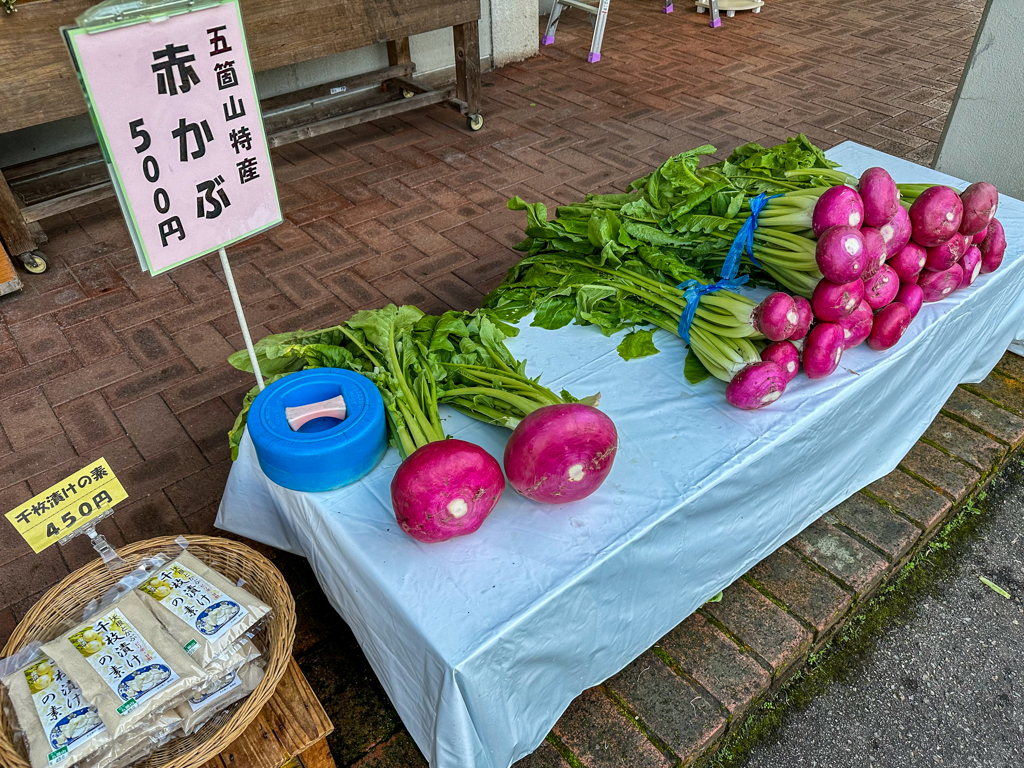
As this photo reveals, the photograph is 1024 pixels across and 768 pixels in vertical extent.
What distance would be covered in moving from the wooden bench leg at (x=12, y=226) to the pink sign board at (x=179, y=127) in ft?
8.32

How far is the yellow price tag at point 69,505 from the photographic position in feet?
5.07

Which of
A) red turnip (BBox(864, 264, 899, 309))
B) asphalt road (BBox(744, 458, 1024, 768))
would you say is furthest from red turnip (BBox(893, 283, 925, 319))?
asphalt road (BBox(744, 458, 1024, 768))

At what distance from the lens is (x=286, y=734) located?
1573 millimetres

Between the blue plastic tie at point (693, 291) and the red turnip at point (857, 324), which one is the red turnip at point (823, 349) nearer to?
the red turnip at point (857, 324)

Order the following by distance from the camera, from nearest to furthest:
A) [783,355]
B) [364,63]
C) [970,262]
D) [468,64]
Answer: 1. [783,355]
2. [970,262]
3. [468,64]
4. [364,63]

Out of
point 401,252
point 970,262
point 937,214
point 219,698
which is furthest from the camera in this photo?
point 401,252

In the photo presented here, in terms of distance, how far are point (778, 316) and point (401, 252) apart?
245 cm

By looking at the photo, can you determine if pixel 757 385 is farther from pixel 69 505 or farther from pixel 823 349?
pixel 69 505

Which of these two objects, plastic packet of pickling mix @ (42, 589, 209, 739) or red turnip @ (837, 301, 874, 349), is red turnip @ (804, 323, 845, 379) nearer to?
red turnip @ (837, 301, 874, 349)

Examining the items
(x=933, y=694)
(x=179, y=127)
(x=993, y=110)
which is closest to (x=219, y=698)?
(x=179, y=127)

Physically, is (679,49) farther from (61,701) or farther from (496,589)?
(61,701)

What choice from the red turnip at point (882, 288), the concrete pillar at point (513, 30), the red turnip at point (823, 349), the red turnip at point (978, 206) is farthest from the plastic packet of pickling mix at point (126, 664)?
the concrete pillar at point (513, 30)

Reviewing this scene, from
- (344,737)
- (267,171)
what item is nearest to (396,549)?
(344,737)

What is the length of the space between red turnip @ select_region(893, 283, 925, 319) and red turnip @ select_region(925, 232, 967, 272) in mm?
91
